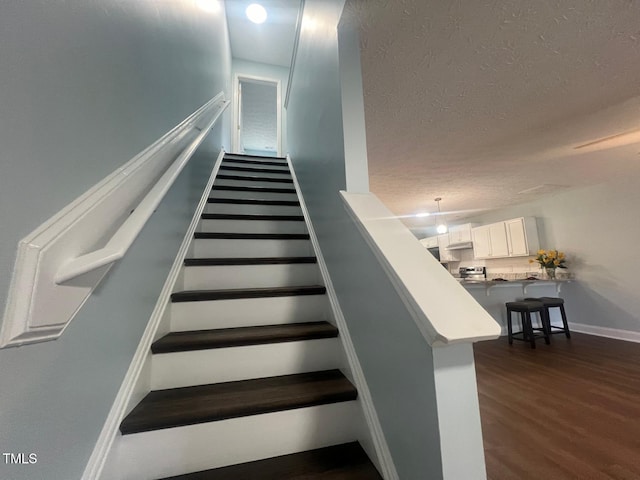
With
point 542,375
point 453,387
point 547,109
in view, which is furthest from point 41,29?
point 542,375

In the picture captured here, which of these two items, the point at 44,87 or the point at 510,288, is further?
the point at 510,288

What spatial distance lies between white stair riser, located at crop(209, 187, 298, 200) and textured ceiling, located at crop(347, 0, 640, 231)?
0.98m

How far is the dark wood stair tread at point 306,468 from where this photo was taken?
0.84 meters

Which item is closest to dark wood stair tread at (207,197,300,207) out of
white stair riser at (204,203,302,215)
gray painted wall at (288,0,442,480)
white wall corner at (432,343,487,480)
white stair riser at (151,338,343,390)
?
white stair riser at (204,203,302,215)

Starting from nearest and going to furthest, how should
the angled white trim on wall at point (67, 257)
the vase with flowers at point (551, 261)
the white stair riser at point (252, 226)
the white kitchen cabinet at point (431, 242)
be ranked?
the angled white trim on wall at point (67, 257), the white stair riser at point (252, 226), the vase with flowers at point (551, 261), the white kitchen cabinet at point (431, 242)

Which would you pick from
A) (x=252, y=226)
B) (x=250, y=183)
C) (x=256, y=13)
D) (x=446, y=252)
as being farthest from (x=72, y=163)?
(x=446, y=252)

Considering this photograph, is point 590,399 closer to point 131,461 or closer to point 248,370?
point 248,370

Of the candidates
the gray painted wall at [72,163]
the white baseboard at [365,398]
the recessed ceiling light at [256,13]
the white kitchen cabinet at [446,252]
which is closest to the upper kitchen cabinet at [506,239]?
the white kitchen cabinet at [446,252]

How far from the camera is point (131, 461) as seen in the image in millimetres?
849

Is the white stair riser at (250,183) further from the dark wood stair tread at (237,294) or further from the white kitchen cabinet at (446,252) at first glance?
the white kitchen cabinet at (446,252)

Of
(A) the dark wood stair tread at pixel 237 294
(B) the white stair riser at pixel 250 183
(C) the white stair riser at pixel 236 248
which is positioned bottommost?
(A) the dark wood stair tread at pixel 237 294

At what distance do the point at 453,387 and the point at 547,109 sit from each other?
249 cm

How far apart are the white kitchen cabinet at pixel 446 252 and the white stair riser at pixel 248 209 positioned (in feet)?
18.5

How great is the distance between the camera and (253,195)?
8.43 ft
